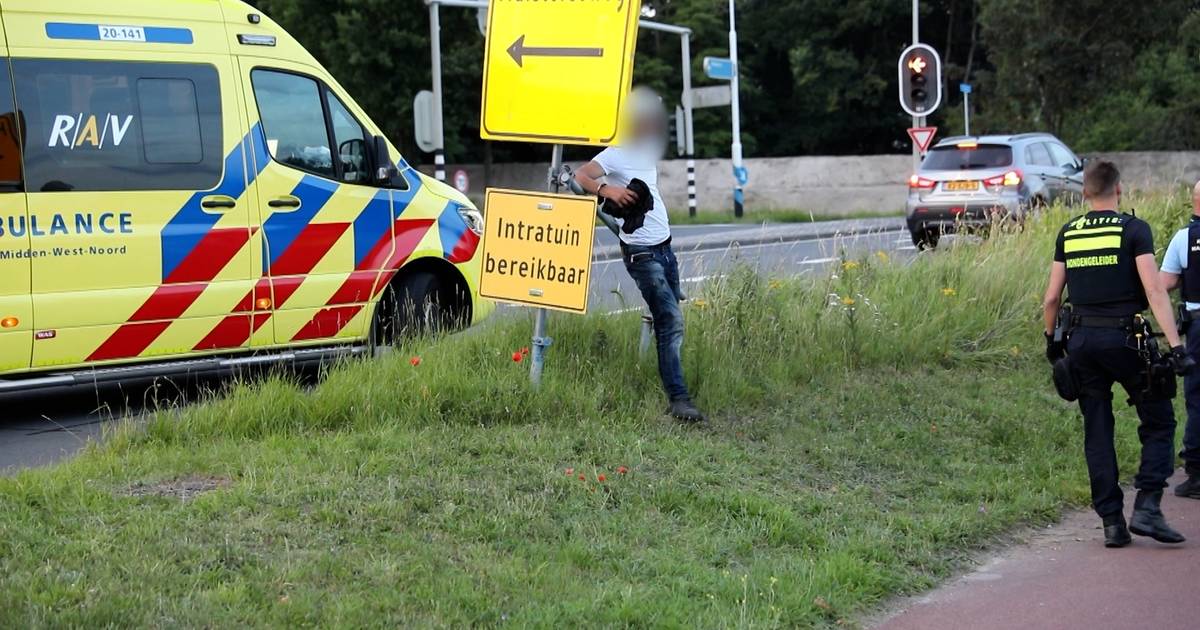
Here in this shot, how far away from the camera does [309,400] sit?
7.00 metres

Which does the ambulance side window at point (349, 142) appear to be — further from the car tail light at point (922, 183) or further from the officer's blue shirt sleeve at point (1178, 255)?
the car tail light at point (922, 183)

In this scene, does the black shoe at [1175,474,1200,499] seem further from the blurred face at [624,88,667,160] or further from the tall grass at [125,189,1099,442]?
the blurred face at [624,88,667,160]

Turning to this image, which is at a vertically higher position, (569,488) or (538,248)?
(538,248)

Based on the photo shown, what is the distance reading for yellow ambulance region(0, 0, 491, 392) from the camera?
7.88 metres

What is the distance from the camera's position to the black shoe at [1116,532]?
19.4ft

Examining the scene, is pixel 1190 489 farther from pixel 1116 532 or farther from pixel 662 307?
pixel 662 307

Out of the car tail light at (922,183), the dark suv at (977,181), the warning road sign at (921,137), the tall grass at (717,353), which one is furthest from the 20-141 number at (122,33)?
the warning road sign at (921,137)

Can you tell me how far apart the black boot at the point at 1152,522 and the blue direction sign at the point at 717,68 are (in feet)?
78.8

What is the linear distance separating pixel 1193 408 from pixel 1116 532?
55.9 inches

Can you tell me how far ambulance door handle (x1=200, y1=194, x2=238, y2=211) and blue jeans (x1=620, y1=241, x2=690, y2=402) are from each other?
8.97 ft

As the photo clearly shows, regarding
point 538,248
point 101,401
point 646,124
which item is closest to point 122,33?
point 101,401

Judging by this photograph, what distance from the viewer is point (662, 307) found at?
731 cm

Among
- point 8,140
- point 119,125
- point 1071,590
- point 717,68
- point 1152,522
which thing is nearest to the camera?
point 1071,590

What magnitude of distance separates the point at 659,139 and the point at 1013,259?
4.99m
